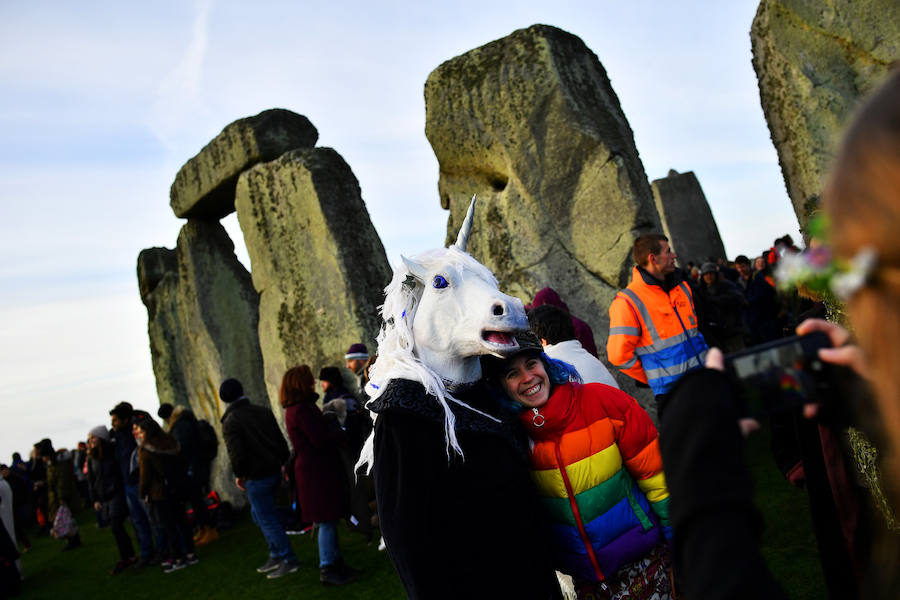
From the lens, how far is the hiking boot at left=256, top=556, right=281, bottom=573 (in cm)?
608

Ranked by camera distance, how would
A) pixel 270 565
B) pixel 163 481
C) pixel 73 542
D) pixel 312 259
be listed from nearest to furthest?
pixel 270 565 < pixel 163 481 < pixel 312 259 < pixel 73 542

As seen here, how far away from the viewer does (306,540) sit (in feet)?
23.2

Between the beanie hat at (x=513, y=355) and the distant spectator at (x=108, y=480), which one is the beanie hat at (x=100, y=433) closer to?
the distant spectator at (x=108, y=480)

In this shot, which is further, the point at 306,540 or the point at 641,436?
the point at 306,540

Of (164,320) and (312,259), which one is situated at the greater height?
(164,320)

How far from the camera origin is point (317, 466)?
5.11m

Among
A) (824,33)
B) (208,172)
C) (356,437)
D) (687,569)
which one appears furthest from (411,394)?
(208,172)

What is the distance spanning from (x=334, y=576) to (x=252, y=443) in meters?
1.26

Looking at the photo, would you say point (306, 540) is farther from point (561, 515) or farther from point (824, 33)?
point (824, 33)

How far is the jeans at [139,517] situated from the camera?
7.18m

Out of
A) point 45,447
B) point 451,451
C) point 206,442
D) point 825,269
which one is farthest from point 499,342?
point 45,447

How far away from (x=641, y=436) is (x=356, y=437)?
12.1 feet

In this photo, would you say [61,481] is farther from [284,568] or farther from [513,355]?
[513,355]

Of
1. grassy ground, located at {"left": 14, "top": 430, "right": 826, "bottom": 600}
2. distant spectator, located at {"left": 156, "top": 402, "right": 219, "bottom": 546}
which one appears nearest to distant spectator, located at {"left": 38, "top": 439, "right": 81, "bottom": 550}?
grassy ground, located at {"left": 14, "top": 430, "right": 826, "bottom": 600}
